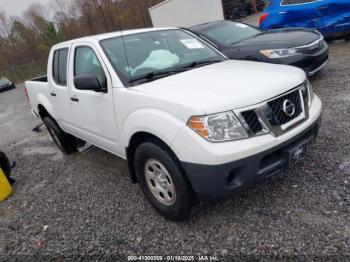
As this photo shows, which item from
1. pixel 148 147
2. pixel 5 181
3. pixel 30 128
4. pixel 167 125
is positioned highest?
pixel 167 125

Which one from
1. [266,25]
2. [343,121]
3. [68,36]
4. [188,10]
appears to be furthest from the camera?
[68,36]

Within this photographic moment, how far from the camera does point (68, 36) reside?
31.4 metres

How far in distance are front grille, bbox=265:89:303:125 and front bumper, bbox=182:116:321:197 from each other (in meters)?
0.18

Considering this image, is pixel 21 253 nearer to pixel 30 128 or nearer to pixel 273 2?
pixel 30 128

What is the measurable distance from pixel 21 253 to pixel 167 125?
2012 mm

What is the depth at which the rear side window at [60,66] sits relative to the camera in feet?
13.4

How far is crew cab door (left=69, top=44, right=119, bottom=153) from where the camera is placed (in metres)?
3.08

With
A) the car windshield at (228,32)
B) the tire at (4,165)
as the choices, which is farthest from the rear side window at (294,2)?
the tire at (4,165)

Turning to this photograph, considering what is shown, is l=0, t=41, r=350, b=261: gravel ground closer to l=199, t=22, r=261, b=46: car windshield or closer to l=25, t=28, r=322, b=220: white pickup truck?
l=25, t=28, r=322, b=220: white pickup truck

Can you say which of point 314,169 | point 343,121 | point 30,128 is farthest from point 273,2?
point 30,128

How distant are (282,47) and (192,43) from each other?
7.32 feet

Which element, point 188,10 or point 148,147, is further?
point 188,10

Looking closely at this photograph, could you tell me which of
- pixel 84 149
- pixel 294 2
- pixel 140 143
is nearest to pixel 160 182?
pixel 140 143

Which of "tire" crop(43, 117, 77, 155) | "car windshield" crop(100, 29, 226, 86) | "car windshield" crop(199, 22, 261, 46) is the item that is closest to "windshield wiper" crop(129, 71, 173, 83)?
"car windshield" crop(100, 29, 226, 86)
